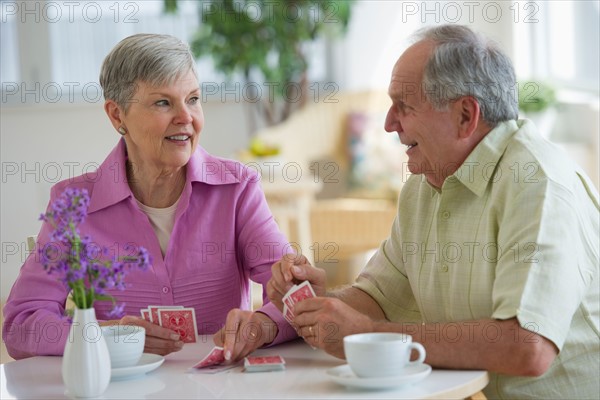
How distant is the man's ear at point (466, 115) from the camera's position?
5.96 ft

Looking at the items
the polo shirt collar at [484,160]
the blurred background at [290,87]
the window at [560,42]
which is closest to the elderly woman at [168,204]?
the polo shirt collar at [484,160]

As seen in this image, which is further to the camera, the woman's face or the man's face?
the woman's face

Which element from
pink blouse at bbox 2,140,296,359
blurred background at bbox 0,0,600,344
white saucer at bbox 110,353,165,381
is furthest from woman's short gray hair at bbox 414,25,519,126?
blurred background at bbox 0,0,600,344

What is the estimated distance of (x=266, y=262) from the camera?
211 centimetres

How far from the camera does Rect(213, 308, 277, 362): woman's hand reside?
1.71m

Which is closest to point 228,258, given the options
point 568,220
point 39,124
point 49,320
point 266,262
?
point 266,262

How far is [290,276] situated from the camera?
185 centimetres

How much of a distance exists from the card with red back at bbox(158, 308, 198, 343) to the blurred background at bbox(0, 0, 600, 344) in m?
3.46

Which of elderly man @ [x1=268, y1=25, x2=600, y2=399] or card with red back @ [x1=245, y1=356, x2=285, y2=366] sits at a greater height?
elderly man @ [x1=268, y1=25, x2=600, y2=399]

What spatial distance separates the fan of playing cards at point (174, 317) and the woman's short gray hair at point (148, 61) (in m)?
0.57

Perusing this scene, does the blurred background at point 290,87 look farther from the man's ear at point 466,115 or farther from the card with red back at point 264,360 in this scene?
the card with red back at point 264,360

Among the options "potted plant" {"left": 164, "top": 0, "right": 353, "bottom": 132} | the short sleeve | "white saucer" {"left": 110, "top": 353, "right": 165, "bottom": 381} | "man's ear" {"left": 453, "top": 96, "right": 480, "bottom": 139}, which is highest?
"potted plant" {"left": 164, "top": 0, "right": 353, "bottom": 132}

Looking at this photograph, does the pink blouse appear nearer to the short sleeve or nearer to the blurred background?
the short sleeve

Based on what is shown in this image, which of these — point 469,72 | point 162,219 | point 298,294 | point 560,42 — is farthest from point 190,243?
point 560,42
